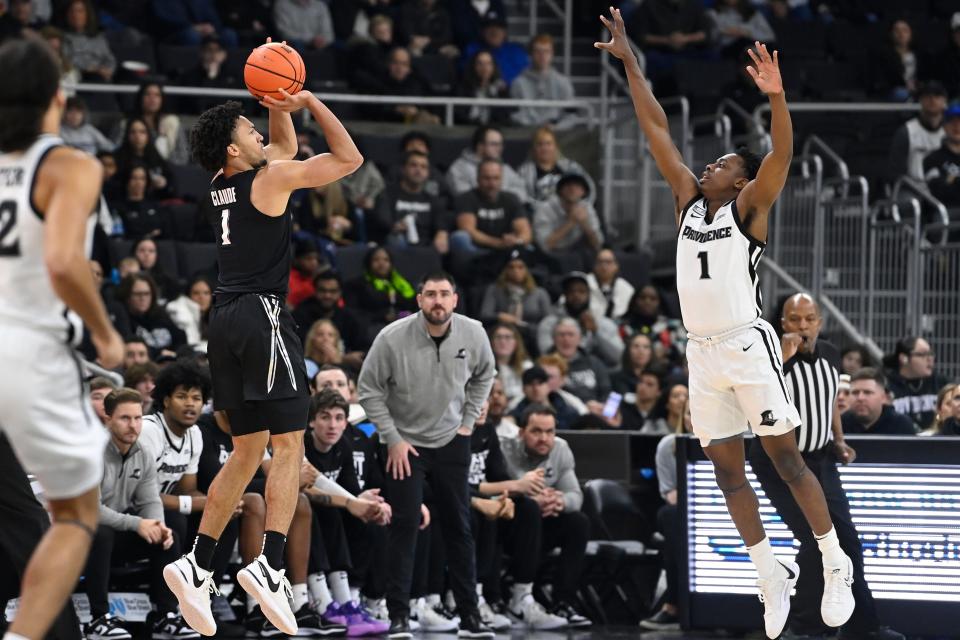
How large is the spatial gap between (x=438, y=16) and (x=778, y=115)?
1036 cm

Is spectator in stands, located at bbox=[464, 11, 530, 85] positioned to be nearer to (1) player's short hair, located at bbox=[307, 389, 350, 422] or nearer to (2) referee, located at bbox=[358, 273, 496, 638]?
(2) referee, located at bbox=[358, 273, 496, 638]

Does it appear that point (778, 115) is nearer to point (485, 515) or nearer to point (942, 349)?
point (485, 515)

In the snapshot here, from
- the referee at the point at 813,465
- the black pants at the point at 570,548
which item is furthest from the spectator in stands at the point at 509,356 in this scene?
the referee at the point at 813,465

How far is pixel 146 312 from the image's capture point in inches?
473

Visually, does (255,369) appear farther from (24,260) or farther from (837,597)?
(837,597)

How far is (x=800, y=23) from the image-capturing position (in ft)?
60.4

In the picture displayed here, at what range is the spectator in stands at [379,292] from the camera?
13.3 m

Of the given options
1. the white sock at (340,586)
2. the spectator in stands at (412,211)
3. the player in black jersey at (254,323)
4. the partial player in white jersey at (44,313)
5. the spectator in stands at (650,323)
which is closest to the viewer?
the partial player in white jersey at (44,313)

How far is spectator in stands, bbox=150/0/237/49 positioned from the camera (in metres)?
→ 16.1

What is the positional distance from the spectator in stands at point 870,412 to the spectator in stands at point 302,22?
26.1 ft

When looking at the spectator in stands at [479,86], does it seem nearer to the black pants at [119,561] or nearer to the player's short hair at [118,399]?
the player's short hair at [118,399]

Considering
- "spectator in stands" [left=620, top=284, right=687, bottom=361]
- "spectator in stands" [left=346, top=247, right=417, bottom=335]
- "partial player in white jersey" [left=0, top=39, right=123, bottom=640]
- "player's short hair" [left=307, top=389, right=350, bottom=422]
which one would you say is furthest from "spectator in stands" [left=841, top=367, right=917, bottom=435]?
"partial player in white jersey" [left=0, top=39, right=123, bottom=640]

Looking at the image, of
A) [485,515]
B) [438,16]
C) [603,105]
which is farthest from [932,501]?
[438,16]

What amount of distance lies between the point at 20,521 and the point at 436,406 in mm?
3631
